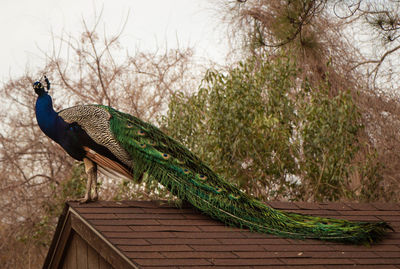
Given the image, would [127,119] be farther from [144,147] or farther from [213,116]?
[213,116]

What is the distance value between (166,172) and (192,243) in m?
0.98

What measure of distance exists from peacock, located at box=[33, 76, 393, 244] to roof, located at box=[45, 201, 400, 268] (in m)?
0.14

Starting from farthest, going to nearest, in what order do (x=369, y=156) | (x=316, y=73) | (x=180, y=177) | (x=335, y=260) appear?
1. (x=316, y=73)
2. (x=369, y=156)
3. (x=180, y=177)
4. (x=335, y=260)

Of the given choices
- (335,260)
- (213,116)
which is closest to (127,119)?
(335,260)

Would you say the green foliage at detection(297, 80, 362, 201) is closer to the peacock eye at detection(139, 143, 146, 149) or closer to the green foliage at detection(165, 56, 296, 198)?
the green foliage at detection(165, 56, 296, 198)

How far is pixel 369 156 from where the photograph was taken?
1153 cm

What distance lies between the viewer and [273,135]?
11438mm

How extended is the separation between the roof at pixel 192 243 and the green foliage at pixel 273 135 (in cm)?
486

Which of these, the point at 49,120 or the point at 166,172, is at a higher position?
the point at 49,120

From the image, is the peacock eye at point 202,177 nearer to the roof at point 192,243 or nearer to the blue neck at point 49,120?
the roof at point 192,243

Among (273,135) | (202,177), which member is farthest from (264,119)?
(202,177)

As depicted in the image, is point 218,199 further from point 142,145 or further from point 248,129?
point 248,129

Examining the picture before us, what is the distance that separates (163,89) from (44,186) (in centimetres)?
388

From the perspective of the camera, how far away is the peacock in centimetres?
648
